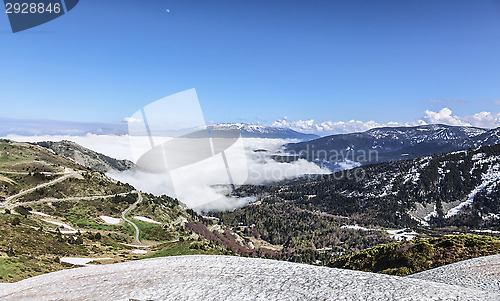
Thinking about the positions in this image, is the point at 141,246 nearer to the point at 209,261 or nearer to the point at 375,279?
the point at 209,261

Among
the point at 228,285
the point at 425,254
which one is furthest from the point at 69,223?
the point at 425,254

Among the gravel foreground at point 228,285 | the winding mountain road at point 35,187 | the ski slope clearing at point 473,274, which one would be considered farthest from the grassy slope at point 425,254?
the winding mountain road at point 35,187

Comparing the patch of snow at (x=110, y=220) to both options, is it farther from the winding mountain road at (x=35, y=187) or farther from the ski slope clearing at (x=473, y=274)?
the ski slope clearing at (x=473, y=274)

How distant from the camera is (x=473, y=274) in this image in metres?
31.1

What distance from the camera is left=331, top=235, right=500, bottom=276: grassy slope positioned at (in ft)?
138

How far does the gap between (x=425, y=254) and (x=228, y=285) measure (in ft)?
128

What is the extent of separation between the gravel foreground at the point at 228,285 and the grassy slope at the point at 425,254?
2263cm

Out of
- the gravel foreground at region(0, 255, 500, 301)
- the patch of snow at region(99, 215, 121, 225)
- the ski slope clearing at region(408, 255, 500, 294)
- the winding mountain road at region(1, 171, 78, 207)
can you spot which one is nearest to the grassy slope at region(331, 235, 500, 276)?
the ski slope clearing at region(408, 255, 500, 294)

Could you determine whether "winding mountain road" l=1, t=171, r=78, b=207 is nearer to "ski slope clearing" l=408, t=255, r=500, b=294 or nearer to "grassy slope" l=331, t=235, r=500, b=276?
"grassy slope" l=331, t=235, r=500, b=276

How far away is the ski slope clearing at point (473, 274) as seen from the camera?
89.4 feet

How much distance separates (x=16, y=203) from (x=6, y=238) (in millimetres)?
62835

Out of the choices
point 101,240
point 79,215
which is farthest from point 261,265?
point 79,215

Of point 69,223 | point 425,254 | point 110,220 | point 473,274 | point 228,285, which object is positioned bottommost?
point 110,220

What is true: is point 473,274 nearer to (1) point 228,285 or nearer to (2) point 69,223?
(1) point 228,285
